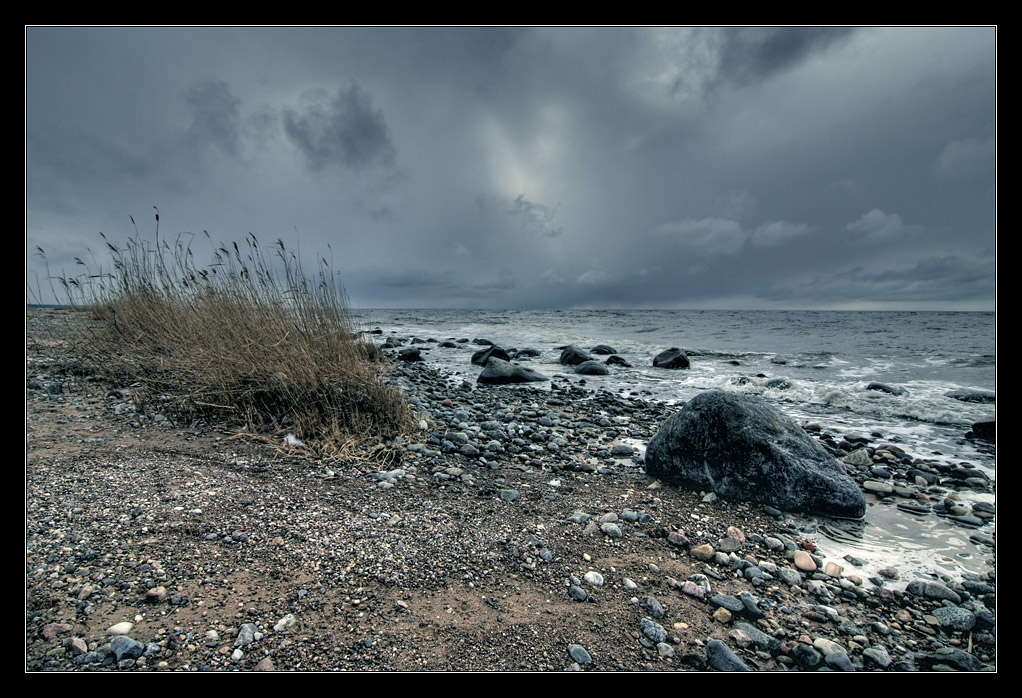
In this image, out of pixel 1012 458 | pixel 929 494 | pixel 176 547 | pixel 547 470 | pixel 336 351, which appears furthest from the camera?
pixel 336 351

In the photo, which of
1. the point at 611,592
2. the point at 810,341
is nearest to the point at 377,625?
the point at 611,592

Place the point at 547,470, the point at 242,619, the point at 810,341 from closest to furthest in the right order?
the point at 242,619 < the point at 547,470 < the point at 810,341

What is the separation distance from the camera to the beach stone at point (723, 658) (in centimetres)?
210

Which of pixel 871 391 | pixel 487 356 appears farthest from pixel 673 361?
pixel 487 356

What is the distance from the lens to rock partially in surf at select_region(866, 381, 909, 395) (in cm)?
914

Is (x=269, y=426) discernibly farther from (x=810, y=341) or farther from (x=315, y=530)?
(x=810, y=341)

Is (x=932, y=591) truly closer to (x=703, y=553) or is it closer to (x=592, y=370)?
(x=703, y=553)

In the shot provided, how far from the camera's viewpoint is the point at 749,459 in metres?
4.09

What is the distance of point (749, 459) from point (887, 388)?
8.14 m

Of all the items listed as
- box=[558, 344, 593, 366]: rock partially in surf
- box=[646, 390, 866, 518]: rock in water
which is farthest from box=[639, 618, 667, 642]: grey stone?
box=[558, 344, 593, 366]: rock partially in surf

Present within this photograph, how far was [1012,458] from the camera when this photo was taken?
10.7ft

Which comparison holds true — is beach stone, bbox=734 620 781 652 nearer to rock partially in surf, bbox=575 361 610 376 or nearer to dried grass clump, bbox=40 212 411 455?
dried grass clump, bbox=40 212 411 455

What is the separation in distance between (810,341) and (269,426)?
950 inches

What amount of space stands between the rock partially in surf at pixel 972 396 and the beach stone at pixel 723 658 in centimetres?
1015
